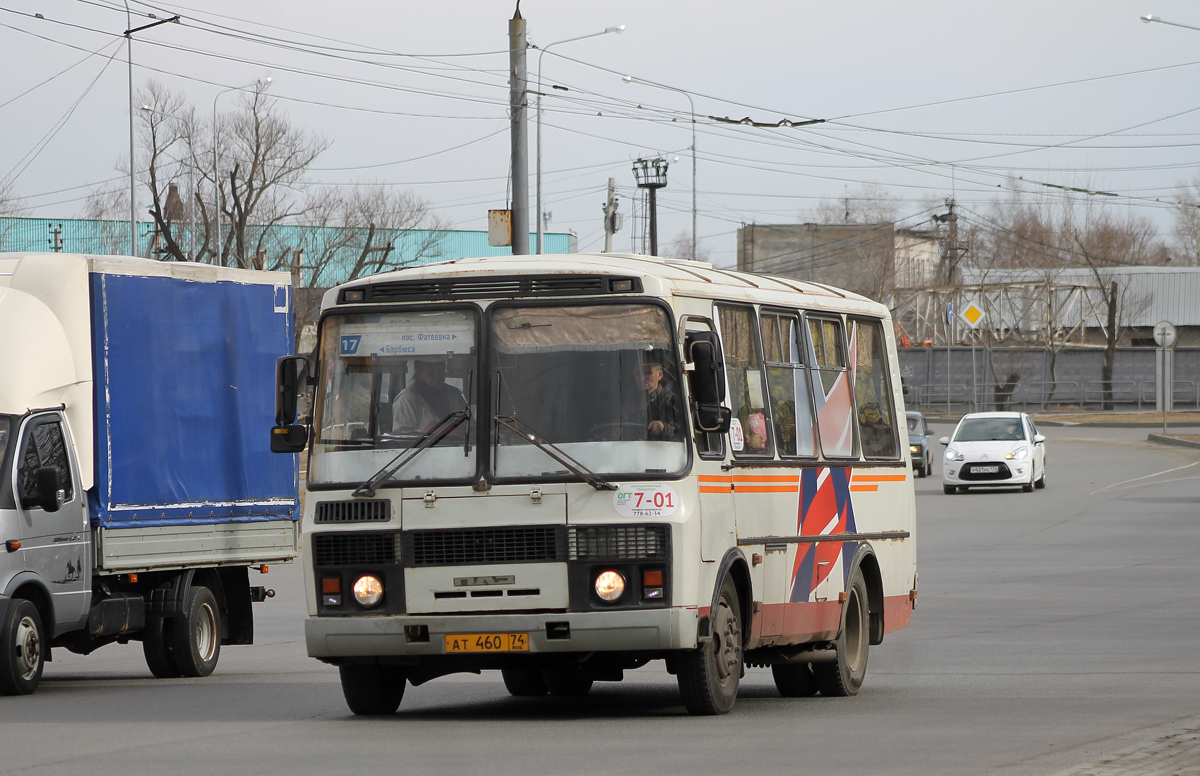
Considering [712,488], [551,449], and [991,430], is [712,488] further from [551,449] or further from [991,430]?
[991,430]

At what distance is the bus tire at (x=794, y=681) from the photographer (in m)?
11.8

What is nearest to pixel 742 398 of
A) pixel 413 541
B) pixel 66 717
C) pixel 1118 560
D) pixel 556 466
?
pixel 556 466

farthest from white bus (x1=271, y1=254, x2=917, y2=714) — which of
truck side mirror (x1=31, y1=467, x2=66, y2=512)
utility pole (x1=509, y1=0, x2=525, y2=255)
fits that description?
utility pole (x1=509, y1=0, x2=525, y2=255)

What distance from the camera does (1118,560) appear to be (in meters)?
21.8

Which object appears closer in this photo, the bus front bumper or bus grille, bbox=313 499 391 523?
the bus front bumper

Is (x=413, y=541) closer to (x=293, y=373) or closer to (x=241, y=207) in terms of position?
(x=293, y=373)

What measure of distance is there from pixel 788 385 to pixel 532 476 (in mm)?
2378

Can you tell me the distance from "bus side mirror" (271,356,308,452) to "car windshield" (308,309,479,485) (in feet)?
0.48

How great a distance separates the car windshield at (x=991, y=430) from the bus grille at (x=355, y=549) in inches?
1071

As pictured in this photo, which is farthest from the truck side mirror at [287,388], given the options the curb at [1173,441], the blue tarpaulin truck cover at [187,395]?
the curb at [1173,441]

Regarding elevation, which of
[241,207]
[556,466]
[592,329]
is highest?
[241,207]

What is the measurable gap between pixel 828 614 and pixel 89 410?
17.9 ft

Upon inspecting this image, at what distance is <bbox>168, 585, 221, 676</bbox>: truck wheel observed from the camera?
13.2 metres

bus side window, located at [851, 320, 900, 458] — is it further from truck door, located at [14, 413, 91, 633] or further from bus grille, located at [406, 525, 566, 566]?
truck door, located at [14, 413, 91, 633]
